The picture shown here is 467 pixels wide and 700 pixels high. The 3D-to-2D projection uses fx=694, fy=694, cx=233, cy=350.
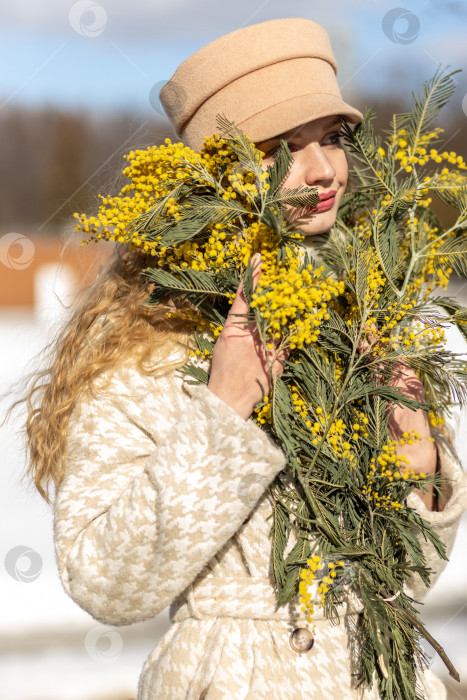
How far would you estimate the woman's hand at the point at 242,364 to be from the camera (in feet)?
3.45

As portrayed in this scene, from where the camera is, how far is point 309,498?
1.07 metres

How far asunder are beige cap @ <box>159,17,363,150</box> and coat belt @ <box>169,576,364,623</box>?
74 cm

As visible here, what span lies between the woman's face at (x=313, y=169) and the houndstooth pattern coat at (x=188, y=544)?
355 millimetres

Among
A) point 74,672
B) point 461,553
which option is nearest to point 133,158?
point 74,672

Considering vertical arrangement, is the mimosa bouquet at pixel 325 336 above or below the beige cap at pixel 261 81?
below

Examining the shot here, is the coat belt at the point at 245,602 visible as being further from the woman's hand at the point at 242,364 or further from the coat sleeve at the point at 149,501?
the woman's hand at the point at 242,364

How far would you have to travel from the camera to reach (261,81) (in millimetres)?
1223
